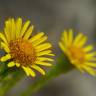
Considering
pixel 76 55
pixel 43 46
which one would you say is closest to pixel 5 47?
pixel 43 46

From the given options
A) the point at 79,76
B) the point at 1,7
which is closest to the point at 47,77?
the point at 1,7

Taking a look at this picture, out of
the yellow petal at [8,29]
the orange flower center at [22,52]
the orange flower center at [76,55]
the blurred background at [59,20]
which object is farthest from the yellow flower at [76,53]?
the blurred background at [59,20]

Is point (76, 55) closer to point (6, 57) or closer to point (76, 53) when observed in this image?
point (76, 53)

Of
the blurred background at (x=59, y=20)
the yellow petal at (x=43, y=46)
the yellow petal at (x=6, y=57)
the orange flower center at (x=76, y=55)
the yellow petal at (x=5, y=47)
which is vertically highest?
the yellow petal at (x=5, y=47)

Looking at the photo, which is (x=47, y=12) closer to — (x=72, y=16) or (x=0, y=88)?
(x=72, y=16)

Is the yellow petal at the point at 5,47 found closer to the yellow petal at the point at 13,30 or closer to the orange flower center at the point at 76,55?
the yellow petal at the point at 13,30
